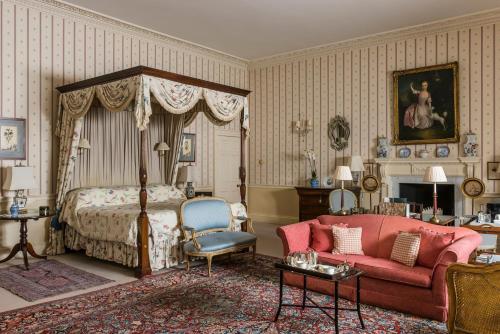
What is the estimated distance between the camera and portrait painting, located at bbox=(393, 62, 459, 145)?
7.48 meters

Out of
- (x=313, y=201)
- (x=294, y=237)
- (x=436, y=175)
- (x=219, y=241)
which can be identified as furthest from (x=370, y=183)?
(x=219, y=241)

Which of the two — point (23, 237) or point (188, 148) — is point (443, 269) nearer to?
point (23, 237)

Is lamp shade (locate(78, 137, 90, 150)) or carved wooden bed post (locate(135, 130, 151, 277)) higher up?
lamp shade (locate(78, 137, 90, 150))

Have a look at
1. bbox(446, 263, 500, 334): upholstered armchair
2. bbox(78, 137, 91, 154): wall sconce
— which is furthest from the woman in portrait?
bbox(78, 137, 91, 154): wall sconce

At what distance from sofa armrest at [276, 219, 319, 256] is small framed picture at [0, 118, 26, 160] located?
14.0 ft

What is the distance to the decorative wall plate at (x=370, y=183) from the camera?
8.21 meters

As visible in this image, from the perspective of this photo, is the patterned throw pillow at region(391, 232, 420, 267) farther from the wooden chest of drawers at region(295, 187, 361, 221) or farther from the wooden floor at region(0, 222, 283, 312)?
the wooden chest of drawers at region(295, 187, 361, 221)

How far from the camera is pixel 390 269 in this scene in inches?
159

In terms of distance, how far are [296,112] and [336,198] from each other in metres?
2.87

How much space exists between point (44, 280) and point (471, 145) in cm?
715

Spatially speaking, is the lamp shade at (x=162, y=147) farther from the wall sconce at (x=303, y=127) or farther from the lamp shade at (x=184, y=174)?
the wall sconce at (x=303, y=127)

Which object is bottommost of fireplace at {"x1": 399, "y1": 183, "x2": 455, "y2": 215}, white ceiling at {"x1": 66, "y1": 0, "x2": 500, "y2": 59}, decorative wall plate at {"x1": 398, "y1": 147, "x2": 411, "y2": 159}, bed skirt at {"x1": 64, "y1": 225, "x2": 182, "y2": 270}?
bed skirt at {"x1": 64, "y1": 225, "x2": 182, "y2": 270}

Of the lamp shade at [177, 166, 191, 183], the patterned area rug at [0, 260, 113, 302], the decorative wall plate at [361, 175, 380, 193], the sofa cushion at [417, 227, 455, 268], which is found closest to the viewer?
the sofa cushion at [417, 227, 455, 268]

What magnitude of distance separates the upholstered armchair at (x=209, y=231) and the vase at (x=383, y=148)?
367cm
